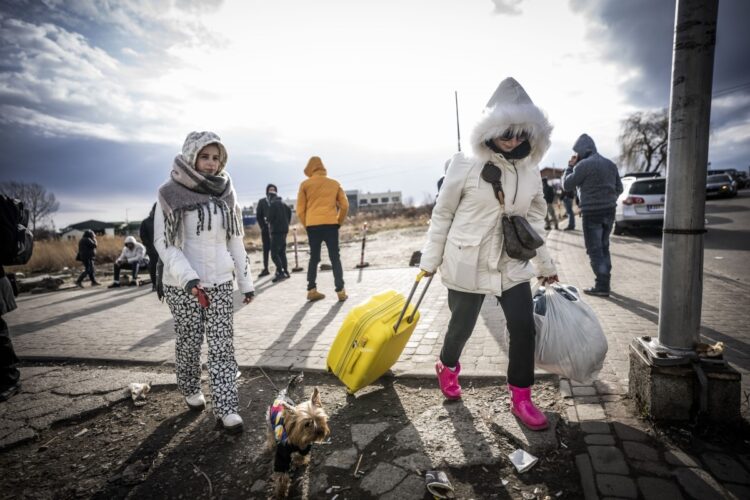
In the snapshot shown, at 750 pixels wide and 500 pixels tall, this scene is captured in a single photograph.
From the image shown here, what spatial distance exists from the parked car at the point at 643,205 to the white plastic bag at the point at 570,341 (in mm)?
10822

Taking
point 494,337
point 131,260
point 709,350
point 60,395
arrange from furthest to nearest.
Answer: point 131,260 → point 494,337 → point 60,395 → point 709,350

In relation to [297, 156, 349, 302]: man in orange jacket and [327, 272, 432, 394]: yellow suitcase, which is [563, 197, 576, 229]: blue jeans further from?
Result: [327, 272, 432, 394]: yellow suitcase

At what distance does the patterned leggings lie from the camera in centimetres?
271

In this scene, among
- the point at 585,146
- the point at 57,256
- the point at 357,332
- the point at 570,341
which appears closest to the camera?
the point at 570,341

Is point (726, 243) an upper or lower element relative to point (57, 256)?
upper

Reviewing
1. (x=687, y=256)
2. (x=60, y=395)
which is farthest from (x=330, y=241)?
(x=687, y=256)

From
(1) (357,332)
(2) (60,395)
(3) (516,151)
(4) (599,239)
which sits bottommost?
(2) (60,395)

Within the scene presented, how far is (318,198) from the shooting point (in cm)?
621

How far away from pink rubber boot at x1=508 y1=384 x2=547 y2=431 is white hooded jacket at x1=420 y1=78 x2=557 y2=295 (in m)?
0.70

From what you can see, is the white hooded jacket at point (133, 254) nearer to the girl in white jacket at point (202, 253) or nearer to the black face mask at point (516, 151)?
the girl in white jacket at point (202, 253)

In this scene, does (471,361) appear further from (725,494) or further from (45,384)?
(45,384)

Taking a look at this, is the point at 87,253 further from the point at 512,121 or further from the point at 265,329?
the point at 512,121

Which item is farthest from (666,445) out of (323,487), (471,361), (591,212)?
(591,212)

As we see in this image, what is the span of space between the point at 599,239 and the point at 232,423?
512 cm
